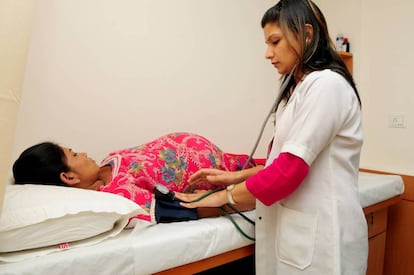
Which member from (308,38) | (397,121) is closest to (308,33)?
(308,38)

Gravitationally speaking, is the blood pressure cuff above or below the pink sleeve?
below

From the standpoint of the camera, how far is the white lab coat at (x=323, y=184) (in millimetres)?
849

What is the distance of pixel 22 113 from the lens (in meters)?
1.30

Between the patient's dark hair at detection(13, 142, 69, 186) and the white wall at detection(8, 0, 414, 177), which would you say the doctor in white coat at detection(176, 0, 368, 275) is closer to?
the patient's dark hair at detection(13, 142, 69, 186)

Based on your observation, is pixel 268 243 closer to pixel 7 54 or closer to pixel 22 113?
pixel 7 54

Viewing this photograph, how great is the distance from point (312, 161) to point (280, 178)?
10cm

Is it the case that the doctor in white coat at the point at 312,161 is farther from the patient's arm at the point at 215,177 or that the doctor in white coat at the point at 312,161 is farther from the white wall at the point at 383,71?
the white wall at the point at 383,71

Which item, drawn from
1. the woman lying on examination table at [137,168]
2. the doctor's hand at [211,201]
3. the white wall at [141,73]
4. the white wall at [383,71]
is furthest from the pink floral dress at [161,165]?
the white wall at [383,71]

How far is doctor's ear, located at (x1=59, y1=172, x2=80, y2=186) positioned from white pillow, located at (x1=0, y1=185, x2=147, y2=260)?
0.27 metres

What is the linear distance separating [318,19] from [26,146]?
3.82 feet

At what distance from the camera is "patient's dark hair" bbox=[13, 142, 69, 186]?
3.76 feet

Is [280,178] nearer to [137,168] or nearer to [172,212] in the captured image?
[172,212]

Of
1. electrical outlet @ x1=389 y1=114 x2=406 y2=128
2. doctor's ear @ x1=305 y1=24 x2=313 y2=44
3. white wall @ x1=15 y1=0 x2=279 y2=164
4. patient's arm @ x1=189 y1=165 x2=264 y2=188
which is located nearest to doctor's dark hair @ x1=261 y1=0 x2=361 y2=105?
doctor's ear @ x1=305 y1=24 x2=313 y2=44

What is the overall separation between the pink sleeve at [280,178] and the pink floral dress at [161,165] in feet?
1.24
